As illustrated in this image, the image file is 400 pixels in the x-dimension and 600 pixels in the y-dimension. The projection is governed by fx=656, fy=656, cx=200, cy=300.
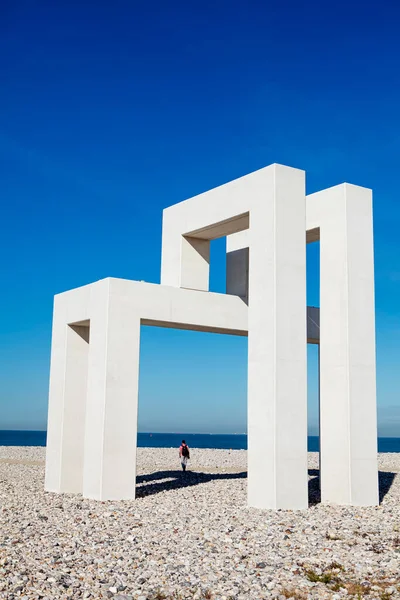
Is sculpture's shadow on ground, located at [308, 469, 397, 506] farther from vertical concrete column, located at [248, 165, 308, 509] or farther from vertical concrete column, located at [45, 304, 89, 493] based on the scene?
vertical concrete column, located at [45, 304, 89, 493]

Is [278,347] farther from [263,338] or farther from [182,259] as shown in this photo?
[182,259]

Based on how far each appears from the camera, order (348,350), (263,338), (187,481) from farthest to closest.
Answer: (187,481), (348,350), (263,338)

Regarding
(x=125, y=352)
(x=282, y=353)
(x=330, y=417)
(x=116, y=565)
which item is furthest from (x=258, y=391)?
(x=116, y=565)

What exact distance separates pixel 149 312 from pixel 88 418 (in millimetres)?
2803

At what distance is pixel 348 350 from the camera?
1439cm

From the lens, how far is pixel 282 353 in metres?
13.2

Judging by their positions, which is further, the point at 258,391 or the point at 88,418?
the point at 88,418

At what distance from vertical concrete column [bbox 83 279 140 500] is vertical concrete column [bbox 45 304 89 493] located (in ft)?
5.82

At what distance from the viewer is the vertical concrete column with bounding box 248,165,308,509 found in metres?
12.9

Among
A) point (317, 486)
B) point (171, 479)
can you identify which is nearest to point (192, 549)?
point (317, 486)

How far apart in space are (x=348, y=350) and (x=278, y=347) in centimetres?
210

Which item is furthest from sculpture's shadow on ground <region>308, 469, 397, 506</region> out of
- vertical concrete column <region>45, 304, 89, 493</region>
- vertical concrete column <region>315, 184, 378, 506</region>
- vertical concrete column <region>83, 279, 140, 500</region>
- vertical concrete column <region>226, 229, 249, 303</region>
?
vertical concrete column <region>45, 304, 89, 493</region>

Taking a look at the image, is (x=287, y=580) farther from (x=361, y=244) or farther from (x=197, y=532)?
(x=361, y=244)

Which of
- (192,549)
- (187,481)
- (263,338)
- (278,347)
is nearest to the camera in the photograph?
(192,549)
